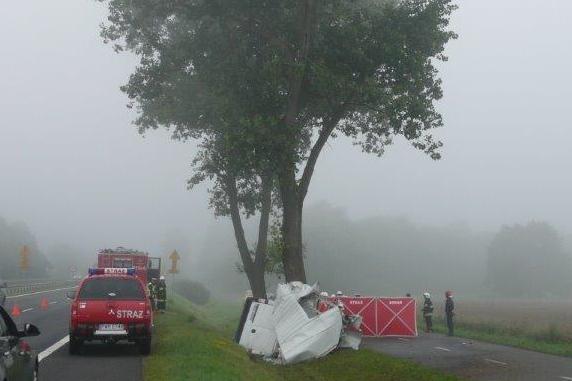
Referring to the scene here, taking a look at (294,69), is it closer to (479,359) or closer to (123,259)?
(479,359)

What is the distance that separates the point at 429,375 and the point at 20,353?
30.0 feet

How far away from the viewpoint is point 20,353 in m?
9.37

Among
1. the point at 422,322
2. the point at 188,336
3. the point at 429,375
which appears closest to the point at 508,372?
the point at 429,375

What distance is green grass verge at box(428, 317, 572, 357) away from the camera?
23.0m

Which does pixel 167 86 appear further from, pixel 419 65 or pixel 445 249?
pixel 445 249

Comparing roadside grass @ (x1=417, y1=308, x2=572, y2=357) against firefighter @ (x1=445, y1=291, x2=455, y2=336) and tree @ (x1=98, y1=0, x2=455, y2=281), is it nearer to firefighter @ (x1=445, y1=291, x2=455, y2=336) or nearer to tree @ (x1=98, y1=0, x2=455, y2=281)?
firefighter @ (x1=445, y1=291, x2=455, y2=336)

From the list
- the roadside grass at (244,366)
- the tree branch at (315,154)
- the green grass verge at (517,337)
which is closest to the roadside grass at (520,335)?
the green grass verge at (517,337)

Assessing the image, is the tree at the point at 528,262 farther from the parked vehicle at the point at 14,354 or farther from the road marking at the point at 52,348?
the parked vehicle at the point at 14,354

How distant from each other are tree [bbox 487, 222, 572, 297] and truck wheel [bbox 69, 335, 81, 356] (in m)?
102

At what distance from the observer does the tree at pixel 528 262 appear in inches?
4464

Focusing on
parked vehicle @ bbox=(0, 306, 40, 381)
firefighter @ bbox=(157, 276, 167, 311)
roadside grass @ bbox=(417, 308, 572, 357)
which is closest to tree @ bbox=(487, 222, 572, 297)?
roadside grass @ bbox=(417, 308, 572, 357)

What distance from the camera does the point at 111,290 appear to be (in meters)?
17.6

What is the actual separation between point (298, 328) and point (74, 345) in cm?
549

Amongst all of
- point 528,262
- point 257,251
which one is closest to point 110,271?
point 257,251
